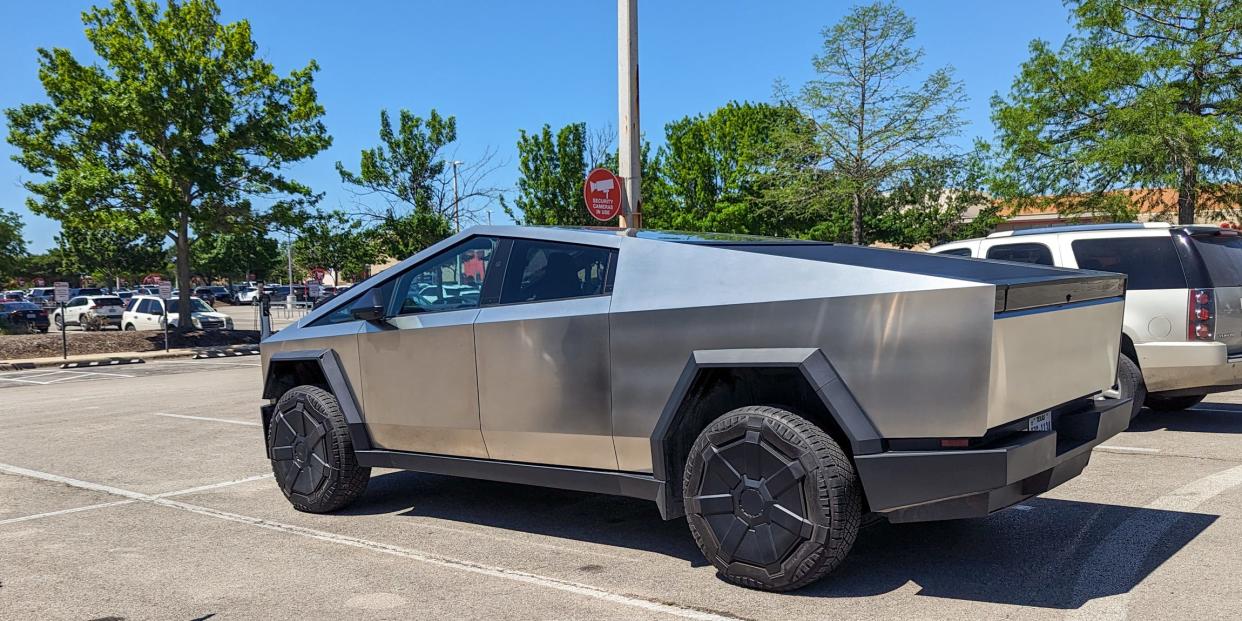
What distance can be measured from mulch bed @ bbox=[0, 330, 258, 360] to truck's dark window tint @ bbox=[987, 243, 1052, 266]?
22663 mm

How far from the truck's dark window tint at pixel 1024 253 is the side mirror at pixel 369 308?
5689mm

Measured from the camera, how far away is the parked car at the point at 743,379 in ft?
11.1

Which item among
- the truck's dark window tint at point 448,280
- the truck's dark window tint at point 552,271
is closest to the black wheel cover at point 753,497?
the truck's dark window tint at point 552,271

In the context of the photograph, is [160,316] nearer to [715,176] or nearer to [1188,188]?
[715,176]

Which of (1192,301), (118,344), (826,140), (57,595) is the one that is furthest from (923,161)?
(57,595)

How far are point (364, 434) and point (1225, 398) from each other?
9.30m

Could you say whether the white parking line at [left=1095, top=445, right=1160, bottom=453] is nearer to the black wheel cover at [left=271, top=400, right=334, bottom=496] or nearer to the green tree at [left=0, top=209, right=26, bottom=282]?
the black wheel cover at [left=271, top=400, right=334, bottom=496]

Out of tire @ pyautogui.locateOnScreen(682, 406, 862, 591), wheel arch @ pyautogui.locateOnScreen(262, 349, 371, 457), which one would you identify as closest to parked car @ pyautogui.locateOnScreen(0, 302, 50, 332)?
wheel arch @ pyautogui.locateOnScreen(262, 349, 371, 457)

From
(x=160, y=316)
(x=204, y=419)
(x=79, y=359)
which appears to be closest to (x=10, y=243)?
(x=160, y=316)

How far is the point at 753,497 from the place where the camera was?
3723 mm

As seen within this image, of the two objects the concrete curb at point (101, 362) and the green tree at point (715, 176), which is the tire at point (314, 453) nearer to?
the concrete curb at point (101, 362)

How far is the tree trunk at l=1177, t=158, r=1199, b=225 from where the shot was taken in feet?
72.2

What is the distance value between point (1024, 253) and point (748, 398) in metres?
5.60

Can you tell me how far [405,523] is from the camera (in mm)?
5285
